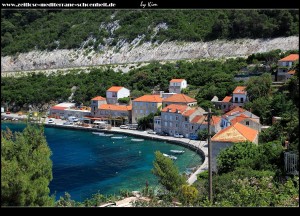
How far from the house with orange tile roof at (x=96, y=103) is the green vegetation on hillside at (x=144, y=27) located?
30.7ft

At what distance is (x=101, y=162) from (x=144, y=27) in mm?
27845

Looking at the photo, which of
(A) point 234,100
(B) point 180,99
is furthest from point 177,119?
(A) point 234,100

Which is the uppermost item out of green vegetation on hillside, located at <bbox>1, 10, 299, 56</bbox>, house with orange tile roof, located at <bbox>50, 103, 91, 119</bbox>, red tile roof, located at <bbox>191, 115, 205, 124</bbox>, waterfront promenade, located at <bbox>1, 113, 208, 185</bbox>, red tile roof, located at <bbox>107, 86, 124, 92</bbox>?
green vegetation on hillside, located at <bbox>1, 10, 299, 56</bbox>

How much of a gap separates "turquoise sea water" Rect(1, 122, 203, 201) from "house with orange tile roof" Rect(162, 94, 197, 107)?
11.8ft

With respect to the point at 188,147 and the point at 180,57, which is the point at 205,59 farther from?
the point at 188,147

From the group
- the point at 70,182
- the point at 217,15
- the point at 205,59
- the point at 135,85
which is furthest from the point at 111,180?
the point at 217,15

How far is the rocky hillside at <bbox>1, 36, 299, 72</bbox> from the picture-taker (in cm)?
3631

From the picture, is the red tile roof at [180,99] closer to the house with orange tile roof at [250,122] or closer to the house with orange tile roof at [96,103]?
the house with orange tile roof at [96,103]

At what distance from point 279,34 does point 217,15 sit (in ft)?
26.0

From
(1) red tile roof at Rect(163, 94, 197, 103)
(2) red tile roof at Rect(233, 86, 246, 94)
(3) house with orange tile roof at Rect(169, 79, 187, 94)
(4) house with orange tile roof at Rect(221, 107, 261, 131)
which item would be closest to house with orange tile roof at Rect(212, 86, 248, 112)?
(2) red tile roof at Rect(233, 86, 246, 94)

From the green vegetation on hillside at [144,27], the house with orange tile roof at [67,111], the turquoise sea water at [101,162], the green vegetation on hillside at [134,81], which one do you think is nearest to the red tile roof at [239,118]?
the turquoise sea water at [101,162]

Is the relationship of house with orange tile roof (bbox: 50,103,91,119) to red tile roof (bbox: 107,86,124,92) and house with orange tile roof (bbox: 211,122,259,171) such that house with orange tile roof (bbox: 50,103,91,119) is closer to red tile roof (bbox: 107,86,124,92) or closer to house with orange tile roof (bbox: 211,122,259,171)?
red tile roof (bbox: 107,86,124,92)

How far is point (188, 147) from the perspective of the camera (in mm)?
22375

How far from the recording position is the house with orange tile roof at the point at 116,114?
2972 centimetres
